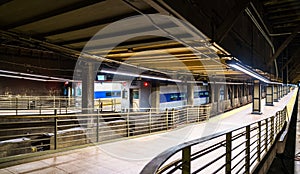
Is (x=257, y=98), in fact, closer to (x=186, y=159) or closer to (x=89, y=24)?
(x=89, y=24)

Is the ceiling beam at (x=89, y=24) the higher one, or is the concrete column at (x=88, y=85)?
the ceiling beam at (x=89, y=24)

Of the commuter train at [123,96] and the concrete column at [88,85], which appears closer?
the concrete column at [88,85]

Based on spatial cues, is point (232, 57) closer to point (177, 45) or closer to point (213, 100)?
point (177, 45)

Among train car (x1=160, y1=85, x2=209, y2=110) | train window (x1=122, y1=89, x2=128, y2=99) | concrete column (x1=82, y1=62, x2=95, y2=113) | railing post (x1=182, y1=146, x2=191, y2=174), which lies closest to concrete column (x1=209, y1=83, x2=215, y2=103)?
train car (x1=160, y1=85, x2=209, y2=110)

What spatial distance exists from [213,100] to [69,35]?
44.8ft

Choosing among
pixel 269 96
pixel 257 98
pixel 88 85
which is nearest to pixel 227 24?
pixel 88 85

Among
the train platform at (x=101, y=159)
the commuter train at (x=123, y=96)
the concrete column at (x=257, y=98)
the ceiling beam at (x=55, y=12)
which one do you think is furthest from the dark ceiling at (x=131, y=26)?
the commuter train at (x=123, y=96)

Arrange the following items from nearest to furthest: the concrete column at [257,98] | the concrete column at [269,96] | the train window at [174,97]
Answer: the concrete column at [257,98] < the train window at [174,97] < the concrete column at [269,96]

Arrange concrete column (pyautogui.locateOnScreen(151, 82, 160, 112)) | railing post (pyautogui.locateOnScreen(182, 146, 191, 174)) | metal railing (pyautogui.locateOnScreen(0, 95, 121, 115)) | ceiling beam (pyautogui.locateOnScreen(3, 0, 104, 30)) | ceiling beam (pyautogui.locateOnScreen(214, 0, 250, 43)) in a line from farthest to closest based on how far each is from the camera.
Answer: concrete column (pyautogui.locateOnScreen(151, 82, 160, 112)) → metal railing (pyautogui.locateOnScreen(0, 95, 121, 115)) → ceiling beam (pyautogui.locateOnScreen(214, 0, 250, 43)) → ceiling beam (pyautogui.locateOnScreen(3, 0, 104, 30)) → railing post (pyautogui.locateOnScreen(182, 146, 191, 174))

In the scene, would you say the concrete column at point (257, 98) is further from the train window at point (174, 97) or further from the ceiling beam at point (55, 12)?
the ceiling beam at point (55, 12)

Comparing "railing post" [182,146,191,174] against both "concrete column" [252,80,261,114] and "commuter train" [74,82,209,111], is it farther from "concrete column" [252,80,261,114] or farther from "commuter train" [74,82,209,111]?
"commuter train" [74,82,209,111]

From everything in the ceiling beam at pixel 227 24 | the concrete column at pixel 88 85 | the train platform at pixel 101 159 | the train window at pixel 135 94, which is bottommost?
the train platform at pixel 101 159

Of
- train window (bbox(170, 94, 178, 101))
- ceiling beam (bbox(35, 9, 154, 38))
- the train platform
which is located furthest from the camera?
train window (bbox(170, 94, 178, 101))

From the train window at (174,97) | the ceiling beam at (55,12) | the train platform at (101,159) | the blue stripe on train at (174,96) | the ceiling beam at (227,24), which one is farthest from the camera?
the train window at (174,97)
